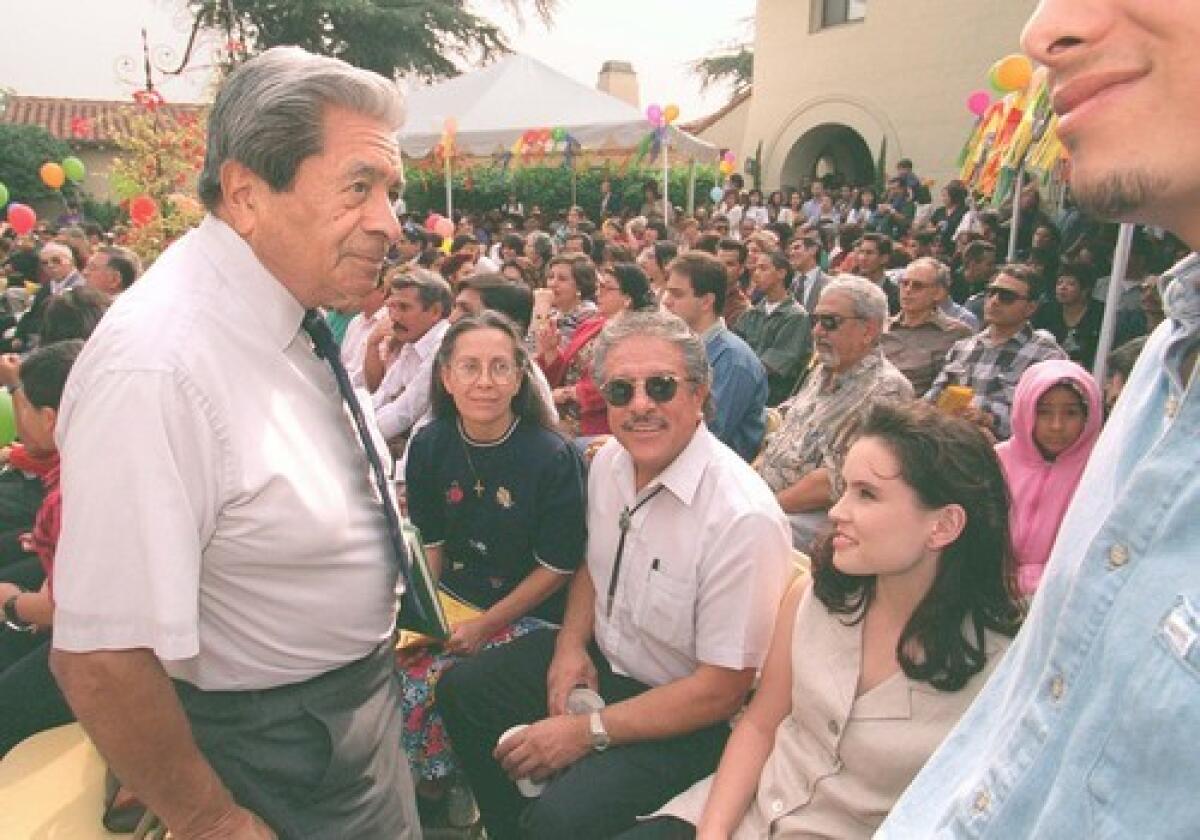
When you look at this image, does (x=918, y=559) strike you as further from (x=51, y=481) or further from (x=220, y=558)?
(x=51, y=481)

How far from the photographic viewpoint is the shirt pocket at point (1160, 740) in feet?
2.13

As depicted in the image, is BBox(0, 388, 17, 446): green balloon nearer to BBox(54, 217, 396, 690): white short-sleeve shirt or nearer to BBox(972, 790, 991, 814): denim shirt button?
BBox(54, 217, 396, 690): white short-sleeve shirt

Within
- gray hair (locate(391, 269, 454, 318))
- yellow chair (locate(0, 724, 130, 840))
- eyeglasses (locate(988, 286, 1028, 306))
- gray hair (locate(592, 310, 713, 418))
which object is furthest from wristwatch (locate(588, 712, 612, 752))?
eyeglasses (locate(988, 286, 1028, 306))

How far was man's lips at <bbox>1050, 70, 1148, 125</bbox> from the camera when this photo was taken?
2.27 feet

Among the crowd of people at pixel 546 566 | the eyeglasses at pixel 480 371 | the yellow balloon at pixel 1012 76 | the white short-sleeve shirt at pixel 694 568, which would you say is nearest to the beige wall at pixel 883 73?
the yellow balloon at pixel 1012 76

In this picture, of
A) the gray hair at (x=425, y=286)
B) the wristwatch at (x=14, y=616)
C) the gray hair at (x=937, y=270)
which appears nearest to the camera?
the wristwatch at (x=14, y=616)

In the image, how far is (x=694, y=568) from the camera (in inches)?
88.0

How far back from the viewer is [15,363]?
17.7 ft

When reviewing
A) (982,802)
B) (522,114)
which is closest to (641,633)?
(982,802)

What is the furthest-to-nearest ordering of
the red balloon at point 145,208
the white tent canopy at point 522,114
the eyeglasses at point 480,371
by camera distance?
the white tent canopy at point 522,114, the red balloon at point 145,208, the eyeglasses at point 480,371

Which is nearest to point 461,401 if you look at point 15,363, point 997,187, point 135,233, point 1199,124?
point 1199,124

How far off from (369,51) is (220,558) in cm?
2845

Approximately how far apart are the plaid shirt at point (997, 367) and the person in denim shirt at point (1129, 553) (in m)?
3.85

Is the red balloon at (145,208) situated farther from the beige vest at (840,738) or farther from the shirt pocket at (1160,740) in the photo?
the shirt pocket at (1160,740)
